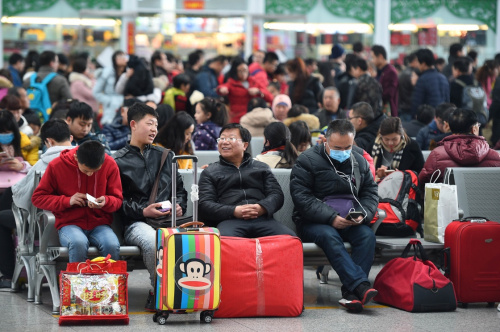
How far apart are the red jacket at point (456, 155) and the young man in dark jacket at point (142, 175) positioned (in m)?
2.26

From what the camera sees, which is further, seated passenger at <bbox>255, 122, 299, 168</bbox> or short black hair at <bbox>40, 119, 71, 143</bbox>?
seated passenger at <bbox>255, 122, 299, 168</bbox>

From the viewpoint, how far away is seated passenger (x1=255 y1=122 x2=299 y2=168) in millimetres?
8188

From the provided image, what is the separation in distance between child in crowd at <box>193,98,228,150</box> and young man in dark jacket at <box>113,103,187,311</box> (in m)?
2.98

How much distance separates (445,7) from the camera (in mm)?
22641

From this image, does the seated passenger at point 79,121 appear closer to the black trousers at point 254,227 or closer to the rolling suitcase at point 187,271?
the black trousers at point 254,227

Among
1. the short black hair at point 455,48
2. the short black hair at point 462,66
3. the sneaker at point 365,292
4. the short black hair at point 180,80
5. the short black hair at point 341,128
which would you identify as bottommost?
the sneaker at point 365,292

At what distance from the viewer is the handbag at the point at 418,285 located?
687 centimetres

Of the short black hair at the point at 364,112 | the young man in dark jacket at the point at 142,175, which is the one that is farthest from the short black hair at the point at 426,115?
the young man in dark jacket at the point at 142,175

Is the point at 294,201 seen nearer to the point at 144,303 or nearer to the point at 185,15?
the point at 144,303

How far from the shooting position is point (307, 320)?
21.8 feet

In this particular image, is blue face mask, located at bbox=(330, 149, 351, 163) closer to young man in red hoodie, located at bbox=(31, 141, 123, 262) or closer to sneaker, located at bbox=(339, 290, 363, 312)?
sneaker, located at bbox=(339, 290, 363, 312)

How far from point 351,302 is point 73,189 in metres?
2.19

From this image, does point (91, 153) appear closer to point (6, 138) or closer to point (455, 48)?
point (6, 138)

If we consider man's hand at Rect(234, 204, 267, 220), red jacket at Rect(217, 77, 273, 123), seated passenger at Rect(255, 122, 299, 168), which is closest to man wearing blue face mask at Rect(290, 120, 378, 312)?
man's hand at Rect(234, 204, 267, 220)
